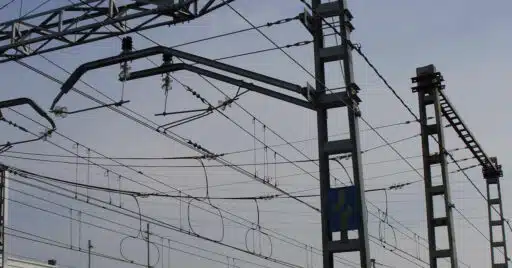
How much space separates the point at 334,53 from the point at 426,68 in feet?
38.8

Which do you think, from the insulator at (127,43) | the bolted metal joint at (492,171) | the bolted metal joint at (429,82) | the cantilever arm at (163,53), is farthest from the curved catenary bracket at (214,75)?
the bolted metal joint at (492,171)

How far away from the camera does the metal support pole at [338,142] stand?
1658 cm

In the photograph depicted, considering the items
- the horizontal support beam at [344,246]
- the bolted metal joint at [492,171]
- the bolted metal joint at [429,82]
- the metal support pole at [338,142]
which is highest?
the bolted metal joint at [429,82]

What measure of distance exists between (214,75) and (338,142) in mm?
2888

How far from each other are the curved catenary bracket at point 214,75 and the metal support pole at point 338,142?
178 mm

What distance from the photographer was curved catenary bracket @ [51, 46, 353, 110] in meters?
16.4

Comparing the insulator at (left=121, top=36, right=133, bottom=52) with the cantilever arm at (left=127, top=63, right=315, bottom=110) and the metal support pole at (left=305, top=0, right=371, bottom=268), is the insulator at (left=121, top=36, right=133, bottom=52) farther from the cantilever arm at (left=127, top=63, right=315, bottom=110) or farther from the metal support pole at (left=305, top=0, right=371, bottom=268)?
the metal support pole at (left=305, top=0, right=371, bottom=268)

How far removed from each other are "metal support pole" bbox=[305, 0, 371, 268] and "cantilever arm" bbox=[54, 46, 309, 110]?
120cm

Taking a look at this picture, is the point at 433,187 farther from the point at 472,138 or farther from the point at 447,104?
the point at 472,138

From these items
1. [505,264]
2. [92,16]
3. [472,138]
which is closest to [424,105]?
[472,138]

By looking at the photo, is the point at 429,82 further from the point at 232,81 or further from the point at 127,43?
the point at 127,43

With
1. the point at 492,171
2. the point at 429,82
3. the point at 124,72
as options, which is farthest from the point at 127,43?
the point at 492,171

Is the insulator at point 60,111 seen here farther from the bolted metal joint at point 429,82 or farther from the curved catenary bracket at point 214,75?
the bolted metal joint at point 429,82

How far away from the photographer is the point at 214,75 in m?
16.7
